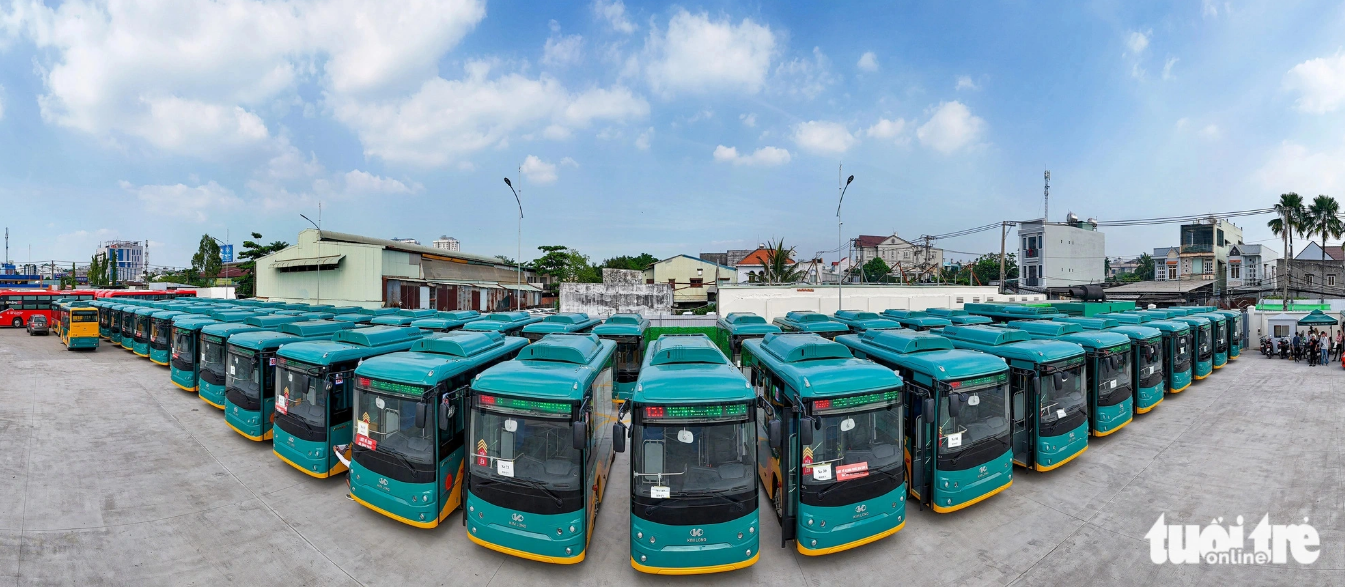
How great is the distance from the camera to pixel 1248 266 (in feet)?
182

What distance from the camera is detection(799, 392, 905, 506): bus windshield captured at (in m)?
6.48

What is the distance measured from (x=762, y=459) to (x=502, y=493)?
3.83 meters

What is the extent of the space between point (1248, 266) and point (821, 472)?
253ft

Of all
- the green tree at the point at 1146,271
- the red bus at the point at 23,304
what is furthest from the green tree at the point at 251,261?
the green tree at the point at 1146,271

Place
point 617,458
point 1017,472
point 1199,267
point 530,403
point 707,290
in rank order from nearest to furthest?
point 530,403 → point 1017,472 → point 617,458 → point 707,290 → point 1199,267

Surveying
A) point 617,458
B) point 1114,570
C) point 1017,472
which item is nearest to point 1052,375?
point 1017,472

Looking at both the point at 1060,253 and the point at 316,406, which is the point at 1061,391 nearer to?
the point at 316,406

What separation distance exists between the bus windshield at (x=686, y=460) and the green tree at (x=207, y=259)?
79.0 m

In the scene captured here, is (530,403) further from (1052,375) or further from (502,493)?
(1052,375)

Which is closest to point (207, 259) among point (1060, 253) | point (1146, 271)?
point (1060, 253)

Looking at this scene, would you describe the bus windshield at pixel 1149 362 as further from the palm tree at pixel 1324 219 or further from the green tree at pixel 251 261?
the green tree at pixel 251 261

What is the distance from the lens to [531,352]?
8.12 meters

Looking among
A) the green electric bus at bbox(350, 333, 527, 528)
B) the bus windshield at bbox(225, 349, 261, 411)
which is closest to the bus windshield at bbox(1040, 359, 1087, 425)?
the green electric bus at bbox(350, 333, 527, 528)

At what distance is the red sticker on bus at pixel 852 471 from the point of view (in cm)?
649
